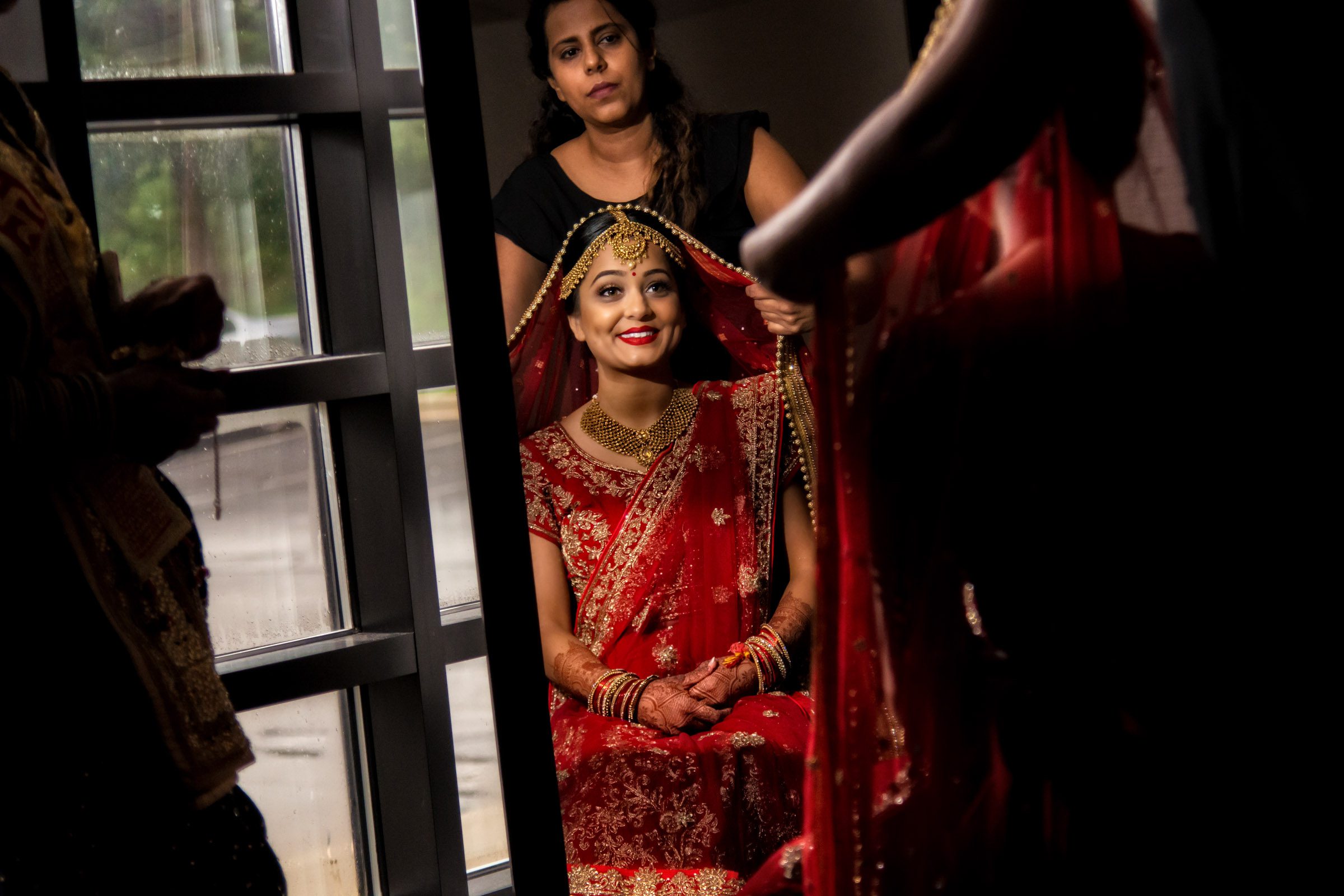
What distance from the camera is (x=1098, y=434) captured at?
2.55 ft

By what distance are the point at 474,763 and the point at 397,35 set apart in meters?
0.79

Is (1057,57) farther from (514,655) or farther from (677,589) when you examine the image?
(677,589)

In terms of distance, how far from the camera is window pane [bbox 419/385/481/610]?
4.35 ft

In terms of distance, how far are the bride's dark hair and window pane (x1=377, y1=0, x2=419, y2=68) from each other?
0.17m

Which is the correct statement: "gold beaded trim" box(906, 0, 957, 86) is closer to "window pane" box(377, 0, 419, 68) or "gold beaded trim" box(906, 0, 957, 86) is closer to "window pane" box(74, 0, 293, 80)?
"window pane" box(377, 0, 419, 68)

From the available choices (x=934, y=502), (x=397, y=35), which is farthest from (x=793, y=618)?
(x=397, y=35)

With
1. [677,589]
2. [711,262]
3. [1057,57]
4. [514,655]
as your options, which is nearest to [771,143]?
[711,262]

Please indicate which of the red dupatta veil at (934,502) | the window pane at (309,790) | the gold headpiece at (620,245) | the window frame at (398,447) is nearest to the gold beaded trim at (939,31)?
the red dupatta veil at (934,502)

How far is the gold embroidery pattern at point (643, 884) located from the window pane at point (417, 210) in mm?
696

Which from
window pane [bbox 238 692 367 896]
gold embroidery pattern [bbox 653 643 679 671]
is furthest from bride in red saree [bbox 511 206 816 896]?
window pane [bbox 238 692 367 896]

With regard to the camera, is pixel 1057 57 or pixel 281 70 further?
pixel 281 70

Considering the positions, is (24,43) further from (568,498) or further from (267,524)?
(568,498)

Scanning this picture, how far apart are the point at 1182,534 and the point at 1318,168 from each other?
0.23 m

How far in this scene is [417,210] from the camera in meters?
1.31
